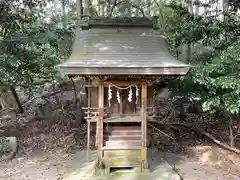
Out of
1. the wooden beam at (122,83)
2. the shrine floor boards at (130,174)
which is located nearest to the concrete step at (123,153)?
the shrine floor boards at (130,174)

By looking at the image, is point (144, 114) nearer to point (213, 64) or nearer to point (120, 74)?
point (120, 74)

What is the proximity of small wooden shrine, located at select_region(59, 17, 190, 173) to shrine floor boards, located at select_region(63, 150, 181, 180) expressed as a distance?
0.21 meters

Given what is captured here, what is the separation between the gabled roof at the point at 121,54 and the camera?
654 centimetres

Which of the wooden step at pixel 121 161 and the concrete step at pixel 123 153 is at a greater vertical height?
the concrete step at pixel 123 153

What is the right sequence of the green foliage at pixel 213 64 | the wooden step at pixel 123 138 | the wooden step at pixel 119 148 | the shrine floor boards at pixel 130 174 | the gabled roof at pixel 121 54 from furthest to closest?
the wooden step at pixel 123 138 < the green foliage at pixel 213 64 < the wooden step at pixel 119 148 < the shrine floor boards at pixel 130 174 < the gabled roof at pixel 121 54

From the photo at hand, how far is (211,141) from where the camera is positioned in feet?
34.3

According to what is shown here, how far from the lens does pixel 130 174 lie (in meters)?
7.28

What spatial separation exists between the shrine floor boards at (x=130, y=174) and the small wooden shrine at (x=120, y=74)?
0.21 m

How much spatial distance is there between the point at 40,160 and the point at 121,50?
12.5ft

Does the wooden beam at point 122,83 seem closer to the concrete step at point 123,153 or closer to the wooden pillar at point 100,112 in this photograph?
the wooden pillar at point 100,112

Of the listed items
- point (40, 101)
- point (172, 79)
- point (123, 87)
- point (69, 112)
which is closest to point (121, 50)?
point (123, 87)

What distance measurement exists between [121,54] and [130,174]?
264cm

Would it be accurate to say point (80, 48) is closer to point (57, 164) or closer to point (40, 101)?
point (57, 164)

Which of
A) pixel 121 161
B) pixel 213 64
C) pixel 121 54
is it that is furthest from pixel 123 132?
pixel 213 64
